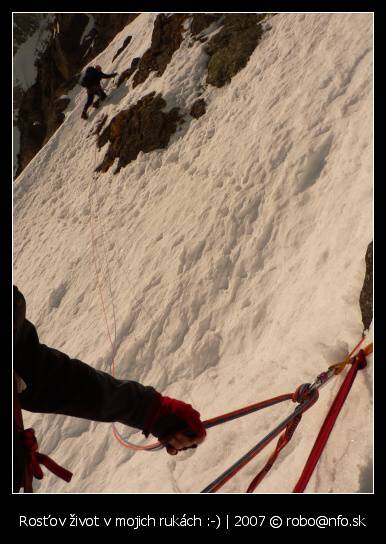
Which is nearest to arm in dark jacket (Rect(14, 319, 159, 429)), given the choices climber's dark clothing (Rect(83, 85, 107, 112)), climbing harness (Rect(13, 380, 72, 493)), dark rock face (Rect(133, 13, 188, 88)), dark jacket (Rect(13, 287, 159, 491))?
dark jacket (Rect(13, 287, 159, 491))

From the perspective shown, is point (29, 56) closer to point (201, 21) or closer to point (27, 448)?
point (201, 21)

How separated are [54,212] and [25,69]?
50.8 ft

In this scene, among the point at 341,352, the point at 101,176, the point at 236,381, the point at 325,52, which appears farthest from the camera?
the point at 101,176

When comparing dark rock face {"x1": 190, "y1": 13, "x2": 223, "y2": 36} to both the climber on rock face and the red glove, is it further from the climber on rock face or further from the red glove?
the red glove

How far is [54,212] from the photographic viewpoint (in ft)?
28.5

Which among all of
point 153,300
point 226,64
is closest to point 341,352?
point 153,300

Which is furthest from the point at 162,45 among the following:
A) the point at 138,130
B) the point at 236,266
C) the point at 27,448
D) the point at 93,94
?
the point at 27,448

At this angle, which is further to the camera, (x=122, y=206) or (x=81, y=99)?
(x=81, y=99)

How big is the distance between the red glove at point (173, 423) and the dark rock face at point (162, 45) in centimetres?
849

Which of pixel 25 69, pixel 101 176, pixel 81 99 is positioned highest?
pixel 25 69

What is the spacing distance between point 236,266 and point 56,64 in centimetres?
1668

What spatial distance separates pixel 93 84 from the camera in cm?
1036

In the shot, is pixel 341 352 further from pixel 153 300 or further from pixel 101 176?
pixel 101 176

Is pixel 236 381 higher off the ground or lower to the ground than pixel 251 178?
lower
